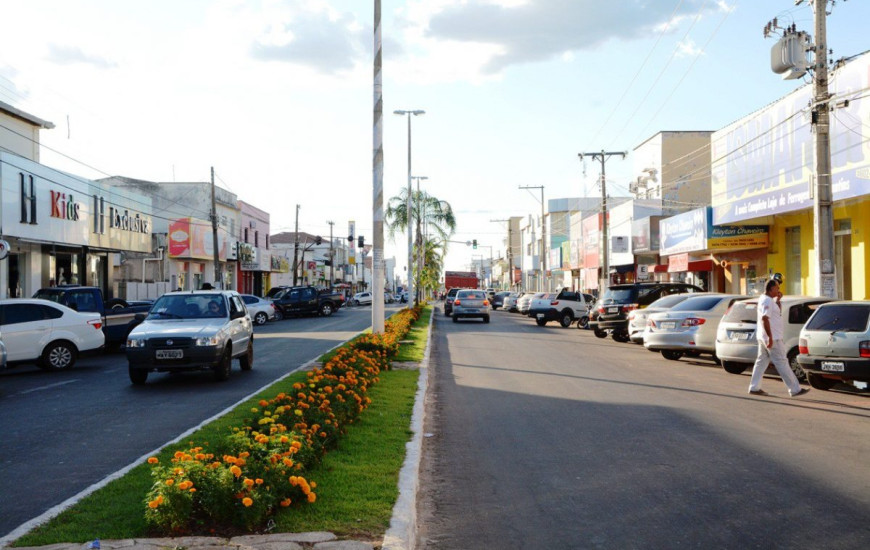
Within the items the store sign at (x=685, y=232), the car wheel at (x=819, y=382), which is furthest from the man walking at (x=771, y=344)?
the store sign at (x=685, y=232)

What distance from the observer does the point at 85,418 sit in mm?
10180

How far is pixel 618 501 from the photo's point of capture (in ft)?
19.5

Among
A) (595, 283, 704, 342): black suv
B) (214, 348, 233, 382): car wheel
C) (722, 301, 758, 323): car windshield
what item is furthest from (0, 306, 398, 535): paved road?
(595, 283, 704, 342): black suv

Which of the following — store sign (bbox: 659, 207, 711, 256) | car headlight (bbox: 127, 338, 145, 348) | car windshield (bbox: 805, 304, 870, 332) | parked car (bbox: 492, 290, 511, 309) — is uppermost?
store sign (bbox: 659, 207, 711, 256)

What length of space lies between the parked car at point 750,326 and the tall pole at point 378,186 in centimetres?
771

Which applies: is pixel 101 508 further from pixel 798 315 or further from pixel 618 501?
pixel 798 315

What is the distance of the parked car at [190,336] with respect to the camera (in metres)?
13.0

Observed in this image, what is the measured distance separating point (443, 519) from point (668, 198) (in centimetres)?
4964

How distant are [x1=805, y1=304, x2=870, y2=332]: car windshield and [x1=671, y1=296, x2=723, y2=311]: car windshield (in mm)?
4277

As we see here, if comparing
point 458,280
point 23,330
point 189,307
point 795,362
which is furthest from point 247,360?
point 458,280

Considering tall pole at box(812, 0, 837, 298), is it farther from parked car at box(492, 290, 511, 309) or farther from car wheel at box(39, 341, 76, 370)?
parked car at box(492, 290, 511, 309)

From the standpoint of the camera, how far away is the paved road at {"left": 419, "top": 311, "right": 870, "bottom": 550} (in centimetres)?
524

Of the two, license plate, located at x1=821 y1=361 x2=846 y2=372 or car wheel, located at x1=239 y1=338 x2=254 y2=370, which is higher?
license plate, located at x1=821 y1=361 x2=846 y2=372

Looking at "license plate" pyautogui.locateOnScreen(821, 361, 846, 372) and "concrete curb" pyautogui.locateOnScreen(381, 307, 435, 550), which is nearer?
"concrete curb" pyautogui.locateOnScreen(381, 307, 435, 550)
